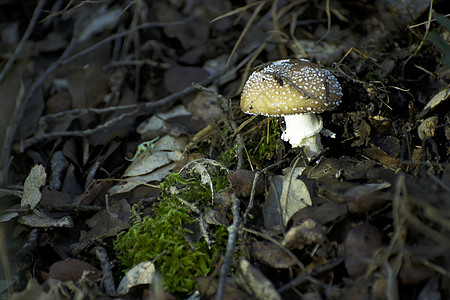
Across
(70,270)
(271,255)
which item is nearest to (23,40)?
(70,270)

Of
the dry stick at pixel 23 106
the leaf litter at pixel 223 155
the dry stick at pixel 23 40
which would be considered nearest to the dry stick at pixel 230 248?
the leaf litter at pixel 223 155

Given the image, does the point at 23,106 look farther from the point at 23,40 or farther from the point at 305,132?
the point at 305,132

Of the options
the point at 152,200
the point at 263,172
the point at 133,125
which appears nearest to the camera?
the point at 263,172


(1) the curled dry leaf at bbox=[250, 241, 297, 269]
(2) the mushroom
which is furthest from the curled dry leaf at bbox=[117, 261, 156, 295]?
(2) the mushroom

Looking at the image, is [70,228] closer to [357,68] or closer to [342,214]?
[342,214]

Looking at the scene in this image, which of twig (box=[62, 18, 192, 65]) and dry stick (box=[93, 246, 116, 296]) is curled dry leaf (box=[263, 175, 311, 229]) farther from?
twig (box=[62, 18, 192, 65])

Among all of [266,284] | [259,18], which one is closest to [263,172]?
[266,284]
